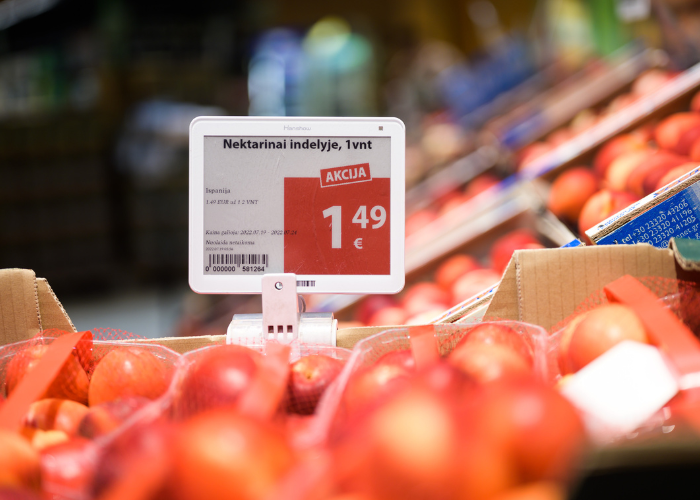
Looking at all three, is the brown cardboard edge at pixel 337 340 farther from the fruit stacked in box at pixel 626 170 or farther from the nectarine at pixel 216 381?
the fruit stacked in box at pixel 626 170

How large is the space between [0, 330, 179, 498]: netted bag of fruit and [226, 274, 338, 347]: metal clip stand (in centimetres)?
14

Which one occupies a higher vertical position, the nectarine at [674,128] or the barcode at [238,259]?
the nectarine at [674,128]

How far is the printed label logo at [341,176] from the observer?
1.09 metres

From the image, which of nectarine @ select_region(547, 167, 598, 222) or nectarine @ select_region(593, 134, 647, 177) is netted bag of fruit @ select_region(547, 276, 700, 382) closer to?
nectarine @ select_region(547, 167, 598, 222)

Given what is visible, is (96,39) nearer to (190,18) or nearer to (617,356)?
(190,18)

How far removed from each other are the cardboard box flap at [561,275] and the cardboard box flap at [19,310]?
0.89 m

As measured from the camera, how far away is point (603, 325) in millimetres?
872

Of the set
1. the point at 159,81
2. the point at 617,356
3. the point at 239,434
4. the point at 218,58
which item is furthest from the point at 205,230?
the point at 218,58

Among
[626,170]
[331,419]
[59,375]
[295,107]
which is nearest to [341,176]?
[331,419]

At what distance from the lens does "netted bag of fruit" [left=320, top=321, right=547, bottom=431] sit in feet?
2.58

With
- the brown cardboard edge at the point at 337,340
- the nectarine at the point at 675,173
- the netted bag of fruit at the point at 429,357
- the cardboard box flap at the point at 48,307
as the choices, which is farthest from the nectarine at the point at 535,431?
the nectarine at the point at 675,173

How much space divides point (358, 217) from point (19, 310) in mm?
690

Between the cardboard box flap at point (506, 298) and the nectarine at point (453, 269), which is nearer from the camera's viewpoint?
the cardboard box flap at point (506, 298)

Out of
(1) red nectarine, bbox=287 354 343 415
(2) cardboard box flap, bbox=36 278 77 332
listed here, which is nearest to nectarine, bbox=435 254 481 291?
(1) red nectarine, bbox=287 354 343 415
